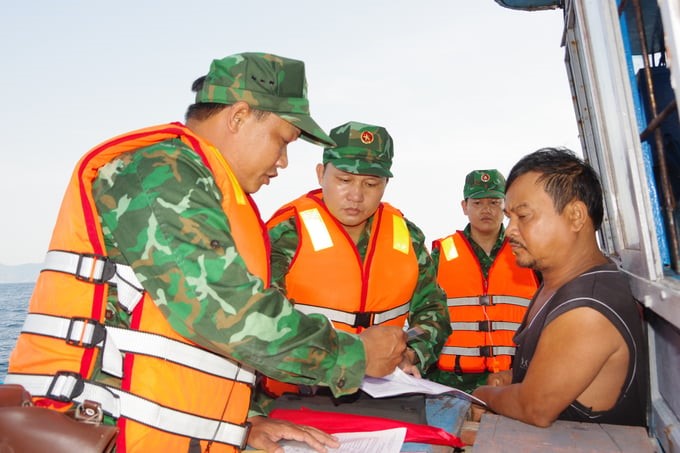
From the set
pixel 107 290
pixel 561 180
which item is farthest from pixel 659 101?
pixel 107 290

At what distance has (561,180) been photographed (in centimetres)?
209

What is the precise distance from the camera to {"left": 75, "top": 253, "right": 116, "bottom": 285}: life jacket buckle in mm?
1503

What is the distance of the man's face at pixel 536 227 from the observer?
2080mm

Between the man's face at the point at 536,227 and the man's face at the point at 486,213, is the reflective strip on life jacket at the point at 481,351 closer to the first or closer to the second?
the man's face at the point at 486,213

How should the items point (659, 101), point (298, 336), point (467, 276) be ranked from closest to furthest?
point (298, 336), point (659, 101), point (467, 276)

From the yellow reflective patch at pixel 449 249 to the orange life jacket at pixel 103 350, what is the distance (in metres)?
3.90

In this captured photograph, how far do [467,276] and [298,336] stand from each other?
378cm

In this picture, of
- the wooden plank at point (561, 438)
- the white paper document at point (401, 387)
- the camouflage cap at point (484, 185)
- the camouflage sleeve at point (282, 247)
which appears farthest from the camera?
the camouflage cap at point (484, 185)

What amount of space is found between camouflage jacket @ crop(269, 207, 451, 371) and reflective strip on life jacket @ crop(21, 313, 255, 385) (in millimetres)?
1421

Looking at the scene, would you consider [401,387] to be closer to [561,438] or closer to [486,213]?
[561,438]

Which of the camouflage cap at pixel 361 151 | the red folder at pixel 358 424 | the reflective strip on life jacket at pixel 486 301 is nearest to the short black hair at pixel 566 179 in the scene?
the red folder at pixel 358 424

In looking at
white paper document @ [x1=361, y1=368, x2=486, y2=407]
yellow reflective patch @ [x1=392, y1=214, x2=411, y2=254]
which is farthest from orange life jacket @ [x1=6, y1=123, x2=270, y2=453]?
yellow reflective patch @ [x1=392, y1=214, x2=411, y2=254]

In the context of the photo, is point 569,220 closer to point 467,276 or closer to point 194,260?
point 194,260

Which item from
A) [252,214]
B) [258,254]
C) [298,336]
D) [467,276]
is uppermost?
[252,214]
